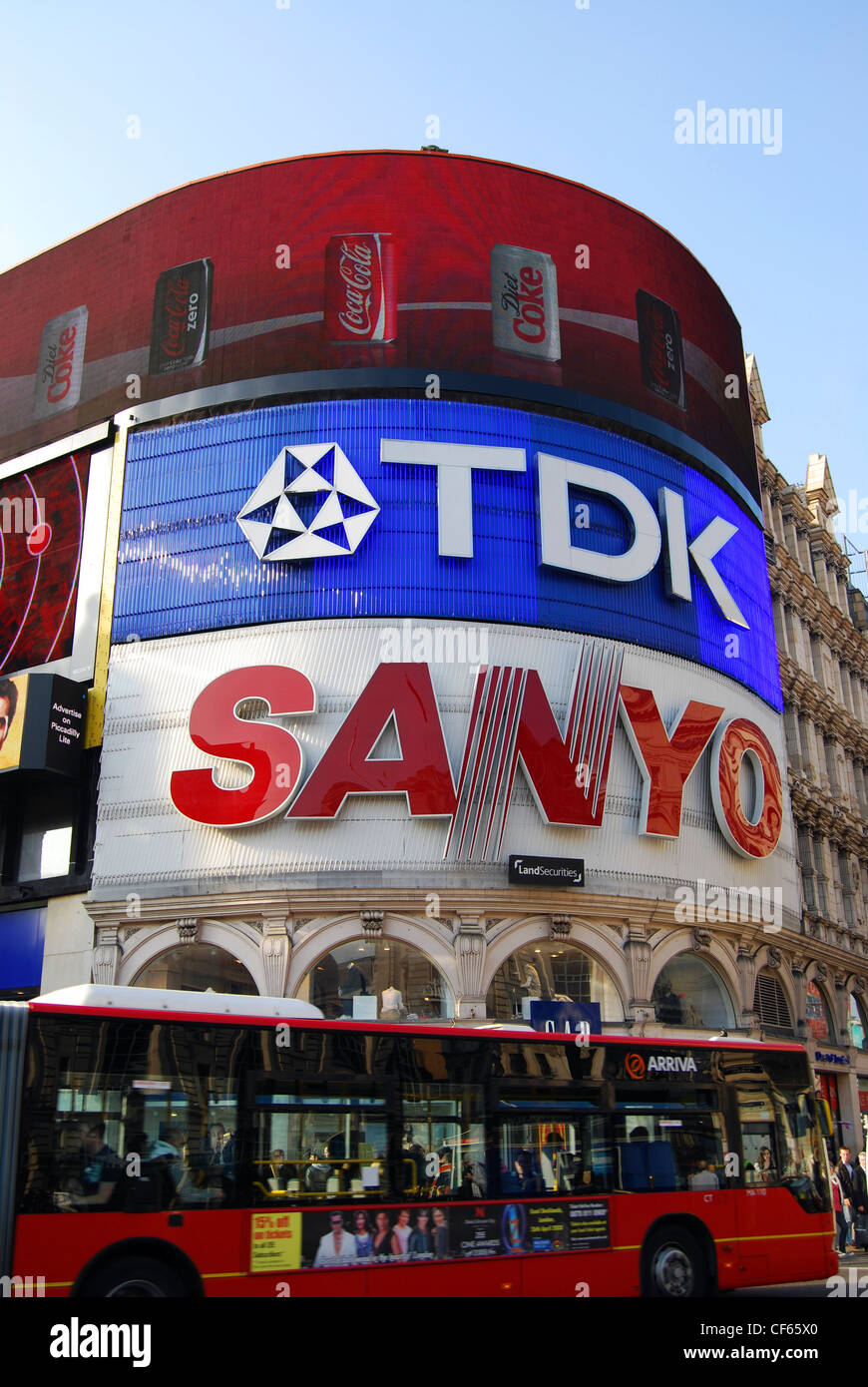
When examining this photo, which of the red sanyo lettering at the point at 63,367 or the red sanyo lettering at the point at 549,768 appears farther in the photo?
the red sanyo lettering at the point at 63,367

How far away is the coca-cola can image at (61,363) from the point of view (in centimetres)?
3822

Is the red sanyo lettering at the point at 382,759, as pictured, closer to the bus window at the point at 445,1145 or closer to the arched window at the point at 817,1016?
the arched window at the point at 817,1016

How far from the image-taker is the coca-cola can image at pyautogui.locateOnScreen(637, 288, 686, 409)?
3747cm

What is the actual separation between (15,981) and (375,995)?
11138 millimetres

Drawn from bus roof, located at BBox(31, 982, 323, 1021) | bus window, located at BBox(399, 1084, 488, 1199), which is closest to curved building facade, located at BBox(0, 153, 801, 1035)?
bus window, located at BBox(399, 1084, 488, 1199)

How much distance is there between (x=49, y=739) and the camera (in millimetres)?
31844

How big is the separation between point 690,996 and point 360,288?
22.9 metres

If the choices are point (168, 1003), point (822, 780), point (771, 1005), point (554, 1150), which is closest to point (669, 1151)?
point (554, 1150)

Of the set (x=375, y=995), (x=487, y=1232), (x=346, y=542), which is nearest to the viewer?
(x=487, y=1232)

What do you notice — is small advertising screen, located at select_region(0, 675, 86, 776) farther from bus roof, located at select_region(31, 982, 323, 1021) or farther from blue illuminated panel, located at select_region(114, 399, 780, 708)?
bus roof, located at select_region(31, 982, 323, 1021)

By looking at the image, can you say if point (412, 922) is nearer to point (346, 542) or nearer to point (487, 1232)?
point (346, 542)
